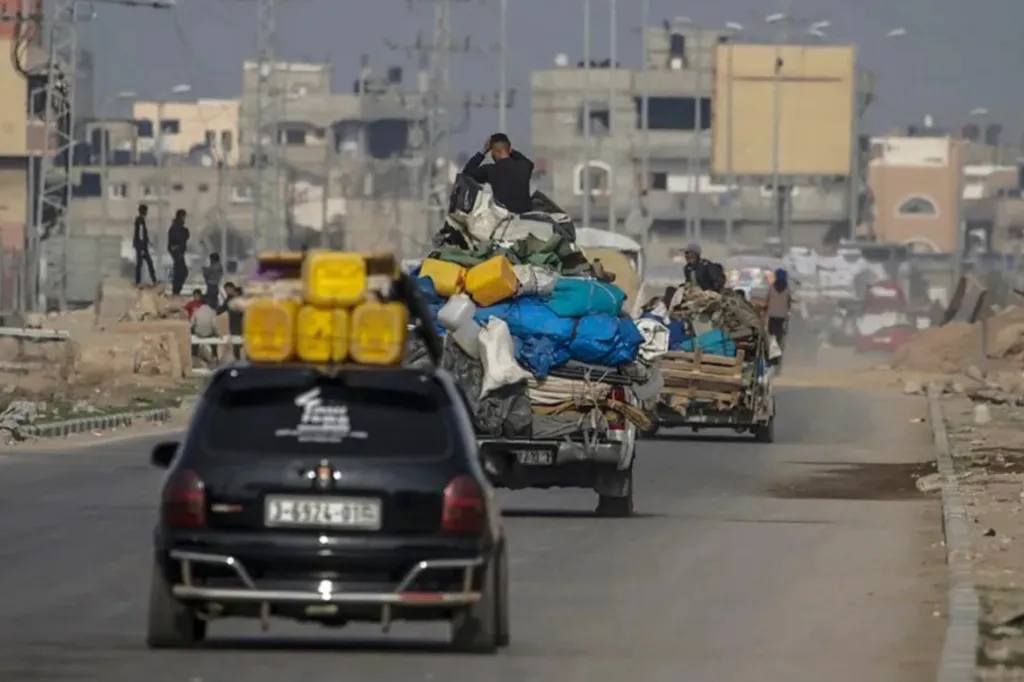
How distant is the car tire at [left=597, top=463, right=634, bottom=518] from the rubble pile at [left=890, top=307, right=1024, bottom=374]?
42.5 meters

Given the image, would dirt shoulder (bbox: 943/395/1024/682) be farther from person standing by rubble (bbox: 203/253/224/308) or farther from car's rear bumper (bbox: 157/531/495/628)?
person standing by rubble (bbox: 203/253/224/308)

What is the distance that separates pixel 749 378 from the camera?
113ft

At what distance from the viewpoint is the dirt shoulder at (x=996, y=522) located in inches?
550

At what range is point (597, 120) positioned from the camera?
161875mm

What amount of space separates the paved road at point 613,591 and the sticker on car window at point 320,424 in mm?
A: 975

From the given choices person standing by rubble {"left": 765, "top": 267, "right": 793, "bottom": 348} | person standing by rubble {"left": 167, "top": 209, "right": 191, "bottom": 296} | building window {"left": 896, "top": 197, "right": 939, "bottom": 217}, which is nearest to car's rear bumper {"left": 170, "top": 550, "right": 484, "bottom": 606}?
person standing by rubble {"left": 765, "top": 267, "right": 793, "bottom": 348}

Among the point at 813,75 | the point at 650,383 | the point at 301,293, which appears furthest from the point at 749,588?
the point at 813,75

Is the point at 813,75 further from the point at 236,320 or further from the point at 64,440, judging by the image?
the point at 64,440

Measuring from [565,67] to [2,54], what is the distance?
58443 mm

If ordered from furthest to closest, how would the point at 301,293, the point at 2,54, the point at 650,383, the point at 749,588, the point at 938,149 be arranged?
1. the point at 938,149
2. the point at 2,54
3. the point at 650,383
4. the point at 749,588
5. the point at 301,293

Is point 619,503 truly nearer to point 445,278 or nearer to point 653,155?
point 445,278

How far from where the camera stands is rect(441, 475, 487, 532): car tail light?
12680 millimetres

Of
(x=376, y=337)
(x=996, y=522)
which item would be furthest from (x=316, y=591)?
(x=996, y=522)

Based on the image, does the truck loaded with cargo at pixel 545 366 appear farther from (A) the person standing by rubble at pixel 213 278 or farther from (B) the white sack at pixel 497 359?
(A) the person standing by rubble at pixel 213 278
